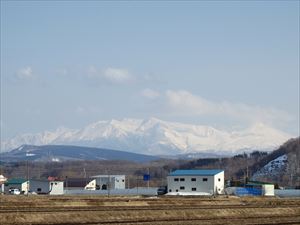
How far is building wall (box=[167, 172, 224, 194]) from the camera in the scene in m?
95.8

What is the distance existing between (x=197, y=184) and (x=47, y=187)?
22.4m

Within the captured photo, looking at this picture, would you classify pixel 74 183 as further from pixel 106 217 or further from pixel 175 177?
pixel 106 217

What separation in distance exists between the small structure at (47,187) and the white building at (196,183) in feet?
52.8

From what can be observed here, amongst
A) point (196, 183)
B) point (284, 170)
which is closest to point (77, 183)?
point (196, 183)

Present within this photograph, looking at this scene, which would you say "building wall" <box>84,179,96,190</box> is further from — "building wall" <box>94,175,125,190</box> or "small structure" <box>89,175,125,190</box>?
"building wall" <box>94,175,125,190</box>

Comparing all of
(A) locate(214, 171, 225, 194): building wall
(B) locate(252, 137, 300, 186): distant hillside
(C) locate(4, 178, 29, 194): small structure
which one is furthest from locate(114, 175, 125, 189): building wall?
(B) locate(252, 137, 300, 186): distant hillside

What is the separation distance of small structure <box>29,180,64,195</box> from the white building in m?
16.1

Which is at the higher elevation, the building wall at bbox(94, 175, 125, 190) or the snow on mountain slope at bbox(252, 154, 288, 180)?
the snow on mountain slope at bbox(252, 154, 288, 180)

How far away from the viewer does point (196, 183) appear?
96438 millimetres

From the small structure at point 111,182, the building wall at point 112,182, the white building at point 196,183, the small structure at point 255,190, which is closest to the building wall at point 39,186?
the small structure at point 111,182

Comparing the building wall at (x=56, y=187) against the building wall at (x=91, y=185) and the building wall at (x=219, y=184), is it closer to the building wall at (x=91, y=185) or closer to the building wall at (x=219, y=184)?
the building wall at (x=91, y=185)

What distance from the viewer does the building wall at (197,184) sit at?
95812 millimetres

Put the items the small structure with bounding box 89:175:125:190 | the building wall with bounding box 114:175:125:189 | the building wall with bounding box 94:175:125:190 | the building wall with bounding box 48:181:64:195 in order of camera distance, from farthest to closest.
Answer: the building wall with bounding box 114:175:125:189
the building wall with bounding box 94:175:125:190
the small structure with bounding box 89:175:125:190
the building wall with bounding box 48:181:64:195

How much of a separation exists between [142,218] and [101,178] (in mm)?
84753
